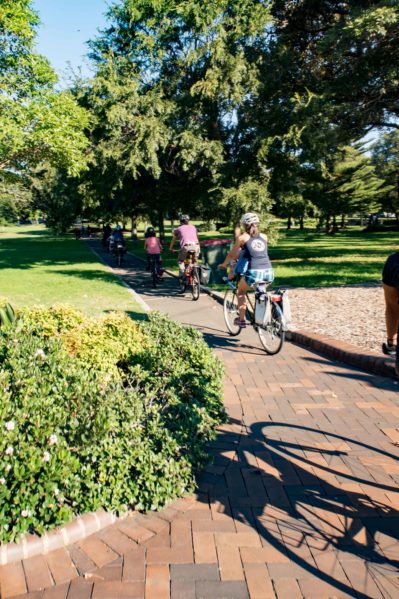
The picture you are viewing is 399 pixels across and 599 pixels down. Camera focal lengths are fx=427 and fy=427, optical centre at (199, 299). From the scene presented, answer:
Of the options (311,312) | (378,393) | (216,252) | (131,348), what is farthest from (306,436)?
(216,252)

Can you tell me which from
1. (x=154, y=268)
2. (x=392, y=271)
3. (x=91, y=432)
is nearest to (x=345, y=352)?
(x=392, y=271)

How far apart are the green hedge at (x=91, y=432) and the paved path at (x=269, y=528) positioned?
210mm

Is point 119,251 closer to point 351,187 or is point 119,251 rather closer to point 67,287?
point 67,287

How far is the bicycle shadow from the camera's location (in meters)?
2.46

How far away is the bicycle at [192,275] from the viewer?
36.0 feet

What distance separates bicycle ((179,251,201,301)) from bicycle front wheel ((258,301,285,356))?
4.53 m

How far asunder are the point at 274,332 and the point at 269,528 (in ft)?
12.3

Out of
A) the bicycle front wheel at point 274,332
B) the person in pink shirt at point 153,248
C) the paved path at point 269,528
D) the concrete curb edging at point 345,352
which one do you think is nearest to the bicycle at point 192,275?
the person in pink shirt at point 153,248

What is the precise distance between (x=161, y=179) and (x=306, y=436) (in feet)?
61.8

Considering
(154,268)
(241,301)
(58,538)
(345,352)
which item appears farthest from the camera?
(154,268)

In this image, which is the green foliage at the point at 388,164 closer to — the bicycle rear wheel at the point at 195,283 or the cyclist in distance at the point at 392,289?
the bicycle rear wheel at the point at 195,283

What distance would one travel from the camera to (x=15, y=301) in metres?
11.0

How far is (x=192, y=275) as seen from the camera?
11.2 metres

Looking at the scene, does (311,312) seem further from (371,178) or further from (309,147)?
(371,178)
